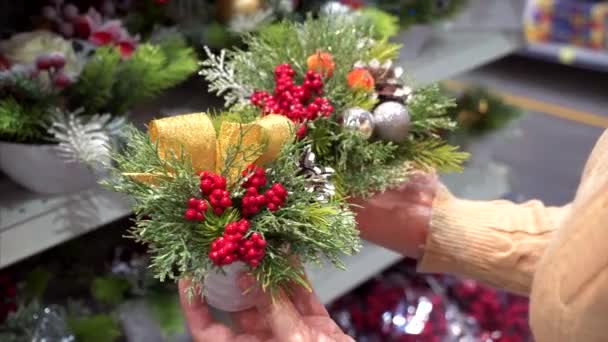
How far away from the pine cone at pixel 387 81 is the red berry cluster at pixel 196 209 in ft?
0.73

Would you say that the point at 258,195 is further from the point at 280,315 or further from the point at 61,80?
the point at 61,80

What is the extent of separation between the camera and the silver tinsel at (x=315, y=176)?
0.48 meters

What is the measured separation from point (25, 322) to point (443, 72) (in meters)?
0.79

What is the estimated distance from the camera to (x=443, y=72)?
1184 millimetres

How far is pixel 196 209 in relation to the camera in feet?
1.42

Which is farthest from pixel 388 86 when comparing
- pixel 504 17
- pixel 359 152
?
pixel 504 17

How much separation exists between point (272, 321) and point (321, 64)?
0.23m

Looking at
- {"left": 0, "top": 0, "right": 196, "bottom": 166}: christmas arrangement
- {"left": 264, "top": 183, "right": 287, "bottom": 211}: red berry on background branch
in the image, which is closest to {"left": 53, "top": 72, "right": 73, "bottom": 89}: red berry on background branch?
{"left": 0, "top": 0, "right": 196, "bottom": 166}: christmas arrangement

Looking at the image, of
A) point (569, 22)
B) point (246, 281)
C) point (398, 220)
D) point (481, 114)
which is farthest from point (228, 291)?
point (569, 22)

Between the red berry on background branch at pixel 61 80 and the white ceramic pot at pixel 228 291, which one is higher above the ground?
the red berry on background branch at pixel 61 80

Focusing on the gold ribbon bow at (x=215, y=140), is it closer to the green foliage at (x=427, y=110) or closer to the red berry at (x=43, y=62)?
the green foliage at (x=427, y=110)

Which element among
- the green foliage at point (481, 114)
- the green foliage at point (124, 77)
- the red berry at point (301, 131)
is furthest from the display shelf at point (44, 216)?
the green foliage at point (481, 114)

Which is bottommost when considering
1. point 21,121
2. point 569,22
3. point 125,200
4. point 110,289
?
point 569,22

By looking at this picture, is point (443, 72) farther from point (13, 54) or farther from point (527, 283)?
point (13, 54)
